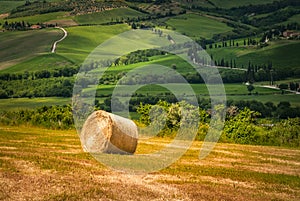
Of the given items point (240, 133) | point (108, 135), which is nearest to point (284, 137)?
point (240, 133)

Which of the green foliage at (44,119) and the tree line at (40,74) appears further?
the tree line at (40,74)

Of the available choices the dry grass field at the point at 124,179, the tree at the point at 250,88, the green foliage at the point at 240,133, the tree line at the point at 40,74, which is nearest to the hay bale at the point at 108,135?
the dry grass field at the point at 124,179

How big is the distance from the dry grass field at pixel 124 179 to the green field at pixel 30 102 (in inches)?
3822

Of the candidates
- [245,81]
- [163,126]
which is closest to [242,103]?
[245,81]

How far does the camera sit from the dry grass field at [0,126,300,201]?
693 inches

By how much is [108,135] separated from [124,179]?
1044 centimetres

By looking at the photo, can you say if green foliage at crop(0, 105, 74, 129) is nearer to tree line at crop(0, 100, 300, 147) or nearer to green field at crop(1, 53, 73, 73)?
tree line at crop(0, 100, 300, 147)

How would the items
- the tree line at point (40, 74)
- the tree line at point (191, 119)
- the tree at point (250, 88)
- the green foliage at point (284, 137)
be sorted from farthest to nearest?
the tree at point (250, 88) → the tree line at point (40, 74) → the tree line at point (191, 119) → the green foliage at point (284, 137)

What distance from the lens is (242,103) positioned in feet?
474

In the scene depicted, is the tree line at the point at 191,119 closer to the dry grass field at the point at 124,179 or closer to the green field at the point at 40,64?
the dry grass field at the point at 124,179

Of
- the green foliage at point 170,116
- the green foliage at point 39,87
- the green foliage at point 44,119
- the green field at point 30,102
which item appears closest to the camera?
the green foliage at point 44,119

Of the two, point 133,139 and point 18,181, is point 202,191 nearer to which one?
point 18,181

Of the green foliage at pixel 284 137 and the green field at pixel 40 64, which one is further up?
the green foliage at pixel 284 137

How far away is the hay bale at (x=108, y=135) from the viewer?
3141cm
